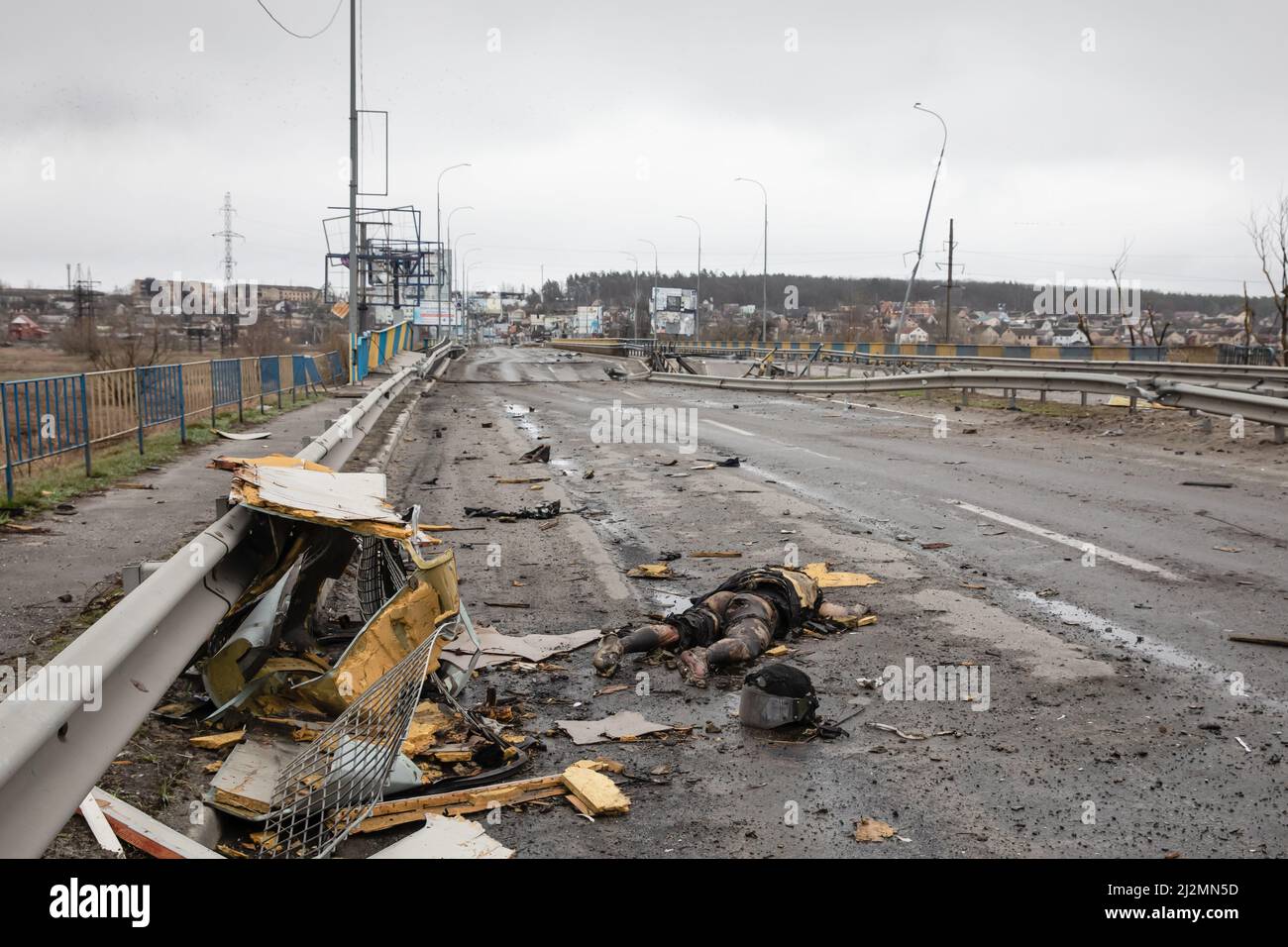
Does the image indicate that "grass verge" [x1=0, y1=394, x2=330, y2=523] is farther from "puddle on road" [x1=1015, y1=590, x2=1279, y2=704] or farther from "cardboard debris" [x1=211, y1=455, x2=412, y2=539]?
"puddle on road" [x1=1015, y1=590, x2=1279, y2=704]

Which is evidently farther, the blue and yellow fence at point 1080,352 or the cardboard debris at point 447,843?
the blue and yellow fence at point 1080,352

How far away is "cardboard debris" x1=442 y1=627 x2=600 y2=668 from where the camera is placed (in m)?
5.77

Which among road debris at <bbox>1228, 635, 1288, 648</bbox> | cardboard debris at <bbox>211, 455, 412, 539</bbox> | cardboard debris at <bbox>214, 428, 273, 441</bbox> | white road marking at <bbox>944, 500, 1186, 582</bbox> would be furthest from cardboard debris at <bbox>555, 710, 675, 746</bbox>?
cardboard debris at <bbox>214, 428, 273, 441</bbox>

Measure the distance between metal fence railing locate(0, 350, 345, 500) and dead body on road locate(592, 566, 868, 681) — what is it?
7393mm

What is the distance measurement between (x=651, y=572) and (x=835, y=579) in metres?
1.34

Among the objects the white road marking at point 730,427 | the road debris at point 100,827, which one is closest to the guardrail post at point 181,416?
the white road marking at point 730,427

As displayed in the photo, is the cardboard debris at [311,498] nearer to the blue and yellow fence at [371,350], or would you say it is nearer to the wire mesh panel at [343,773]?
the wire mesh panel at [343,773]

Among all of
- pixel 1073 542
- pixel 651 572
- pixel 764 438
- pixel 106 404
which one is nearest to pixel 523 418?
pixel 764 438

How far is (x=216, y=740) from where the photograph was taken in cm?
451

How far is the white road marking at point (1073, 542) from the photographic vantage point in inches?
301

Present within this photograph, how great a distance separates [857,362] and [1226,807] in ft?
138

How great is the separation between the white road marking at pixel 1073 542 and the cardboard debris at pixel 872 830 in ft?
14.8
